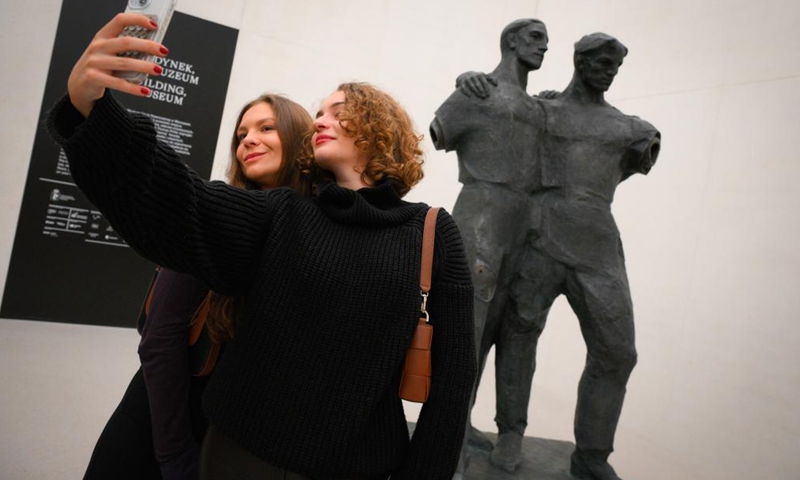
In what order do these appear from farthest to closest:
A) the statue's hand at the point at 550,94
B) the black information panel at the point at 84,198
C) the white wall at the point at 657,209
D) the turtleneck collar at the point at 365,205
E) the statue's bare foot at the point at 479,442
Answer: the black information panel at the point at 84,198 → the white wall at the point at 657,209 → the statue's hand at the point at 550,94 → the statue's bare foot at the point at 479,442 → the turtleneck collar at the point at 365,205

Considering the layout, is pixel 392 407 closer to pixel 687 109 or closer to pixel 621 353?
pixel 621 353

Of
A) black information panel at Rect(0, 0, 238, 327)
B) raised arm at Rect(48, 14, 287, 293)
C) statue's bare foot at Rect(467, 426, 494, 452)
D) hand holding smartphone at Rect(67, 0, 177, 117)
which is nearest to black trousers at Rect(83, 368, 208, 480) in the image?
raised arm at Rect(48, 14, 287, 293)

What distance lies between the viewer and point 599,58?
9.89 ft

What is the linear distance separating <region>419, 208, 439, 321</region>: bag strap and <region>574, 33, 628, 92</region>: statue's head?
79.5 inches

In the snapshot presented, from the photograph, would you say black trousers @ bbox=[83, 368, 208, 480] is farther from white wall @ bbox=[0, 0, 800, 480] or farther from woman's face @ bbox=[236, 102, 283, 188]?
white wall @ bbox=[0, 0, 800, 480]

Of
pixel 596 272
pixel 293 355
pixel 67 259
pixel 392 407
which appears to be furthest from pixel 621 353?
pixel 67 259

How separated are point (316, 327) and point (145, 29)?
658 mm

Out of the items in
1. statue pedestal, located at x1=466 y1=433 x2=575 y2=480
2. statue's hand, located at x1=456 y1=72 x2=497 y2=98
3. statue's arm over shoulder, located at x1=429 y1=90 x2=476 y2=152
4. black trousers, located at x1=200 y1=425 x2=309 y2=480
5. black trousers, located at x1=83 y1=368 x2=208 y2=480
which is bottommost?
statue pedestal, located at x1=466 y1=433 x2=575 y2=480

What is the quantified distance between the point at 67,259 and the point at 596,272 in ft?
14.2

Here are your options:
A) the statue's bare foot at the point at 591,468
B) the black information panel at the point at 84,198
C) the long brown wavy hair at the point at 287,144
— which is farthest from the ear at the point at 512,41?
the black information panel at the point at 84,198

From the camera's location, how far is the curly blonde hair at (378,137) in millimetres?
1484

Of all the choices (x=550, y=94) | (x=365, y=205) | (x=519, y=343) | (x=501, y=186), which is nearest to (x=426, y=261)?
(x=365, y=205)

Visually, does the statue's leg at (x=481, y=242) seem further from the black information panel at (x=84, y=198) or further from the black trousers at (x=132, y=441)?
the black information panel at (x=84, y=198)

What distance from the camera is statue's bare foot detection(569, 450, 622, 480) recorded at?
2.94 meters
